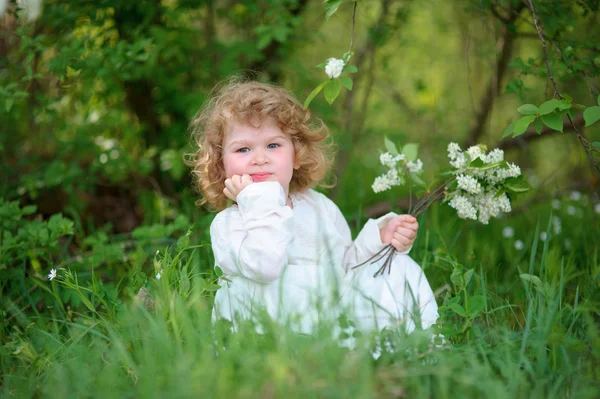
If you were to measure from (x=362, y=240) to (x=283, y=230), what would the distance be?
465 millimetres

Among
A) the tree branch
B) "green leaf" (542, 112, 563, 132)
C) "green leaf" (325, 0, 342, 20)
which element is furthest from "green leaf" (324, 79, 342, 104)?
the tree branch

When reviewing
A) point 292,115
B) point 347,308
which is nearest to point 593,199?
point 292,115

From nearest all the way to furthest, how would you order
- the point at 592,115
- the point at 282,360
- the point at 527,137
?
1. the point at 282,360
2. the point at 592,115
3. the point at 527,137

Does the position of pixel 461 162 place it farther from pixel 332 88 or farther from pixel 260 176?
pixel 260 176

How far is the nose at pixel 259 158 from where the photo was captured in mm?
2260

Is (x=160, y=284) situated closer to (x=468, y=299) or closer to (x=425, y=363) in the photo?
(x=425, y=363)

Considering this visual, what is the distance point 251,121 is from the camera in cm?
231

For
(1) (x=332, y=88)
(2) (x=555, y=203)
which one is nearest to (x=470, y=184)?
(1) (x=332, y=88)

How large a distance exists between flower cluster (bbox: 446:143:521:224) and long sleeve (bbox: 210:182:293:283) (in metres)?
0.67

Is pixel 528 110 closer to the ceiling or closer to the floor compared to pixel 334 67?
closer to the floor

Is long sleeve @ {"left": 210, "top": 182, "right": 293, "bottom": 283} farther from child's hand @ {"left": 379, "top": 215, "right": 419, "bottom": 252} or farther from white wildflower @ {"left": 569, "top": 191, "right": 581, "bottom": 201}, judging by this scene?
white wildflower @ {"left": 569, "top": 191, "right": 581, "bottom": 201}

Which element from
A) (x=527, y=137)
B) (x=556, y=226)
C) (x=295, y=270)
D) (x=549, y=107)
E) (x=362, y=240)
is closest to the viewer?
(x=549, y=107)

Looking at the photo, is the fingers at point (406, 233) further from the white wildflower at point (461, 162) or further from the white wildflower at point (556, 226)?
the white wildflower at point (556, 226)

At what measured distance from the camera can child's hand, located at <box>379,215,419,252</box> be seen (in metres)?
2.29
